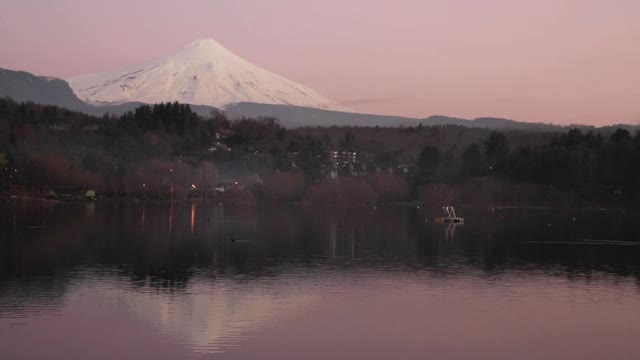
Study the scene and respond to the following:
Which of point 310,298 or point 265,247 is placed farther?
point 265,247

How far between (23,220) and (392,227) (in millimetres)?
38862

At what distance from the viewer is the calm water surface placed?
3120cm

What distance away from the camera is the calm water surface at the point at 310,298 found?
1228 inches

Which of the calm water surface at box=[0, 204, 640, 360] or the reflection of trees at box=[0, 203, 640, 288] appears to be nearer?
the calm water surface at box=[0, 204, 640, 360]

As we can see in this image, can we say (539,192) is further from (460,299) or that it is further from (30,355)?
(30,355)

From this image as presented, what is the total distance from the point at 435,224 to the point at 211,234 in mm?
36777

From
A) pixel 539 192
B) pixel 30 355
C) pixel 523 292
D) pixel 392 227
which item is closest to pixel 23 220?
pixel 392 227

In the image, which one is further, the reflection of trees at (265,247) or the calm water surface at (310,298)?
the reflection of trees at (265,247)

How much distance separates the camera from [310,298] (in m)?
41.9

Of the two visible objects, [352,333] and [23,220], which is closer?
[352,333]

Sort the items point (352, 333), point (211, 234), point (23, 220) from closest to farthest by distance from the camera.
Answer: point (352, 333)
point (211, 234)
point (23, 220)

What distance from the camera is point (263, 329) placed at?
111 feet

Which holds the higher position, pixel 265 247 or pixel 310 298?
pixel 310 298

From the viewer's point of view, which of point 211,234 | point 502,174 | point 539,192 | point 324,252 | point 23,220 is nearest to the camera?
point 324,252
